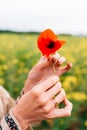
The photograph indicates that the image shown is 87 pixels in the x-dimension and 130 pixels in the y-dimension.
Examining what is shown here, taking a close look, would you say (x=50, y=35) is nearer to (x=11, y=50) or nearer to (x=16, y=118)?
(x=16, y=118)

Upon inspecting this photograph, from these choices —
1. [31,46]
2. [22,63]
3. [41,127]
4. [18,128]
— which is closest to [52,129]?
[41,127]

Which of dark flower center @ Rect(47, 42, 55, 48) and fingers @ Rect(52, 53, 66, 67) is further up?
dark flower center @ Rect(47, 42, 55, 48)

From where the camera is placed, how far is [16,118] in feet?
4.49

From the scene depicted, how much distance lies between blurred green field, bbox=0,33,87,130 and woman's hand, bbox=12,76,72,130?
2071 mm

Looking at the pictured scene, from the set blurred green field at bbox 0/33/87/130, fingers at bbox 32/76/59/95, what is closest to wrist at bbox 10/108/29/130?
fingers at bbox 32/76/59/95

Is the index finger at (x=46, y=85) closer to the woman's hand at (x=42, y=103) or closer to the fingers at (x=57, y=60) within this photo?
the woman's hand at (x=42, y=103)

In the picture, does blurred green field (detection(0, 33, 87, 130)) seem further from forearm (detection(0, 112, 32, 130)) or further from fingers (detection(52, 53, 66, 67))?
forearm (detection(0, 112, 32, 130))

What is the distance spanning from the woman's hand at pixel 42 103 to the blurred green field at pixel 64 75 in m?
2.07

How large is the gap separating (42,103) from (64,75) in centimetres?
244

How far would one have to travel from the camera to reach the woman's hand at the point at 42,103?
1.28 metres

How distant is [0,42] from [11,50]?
0.31 metres

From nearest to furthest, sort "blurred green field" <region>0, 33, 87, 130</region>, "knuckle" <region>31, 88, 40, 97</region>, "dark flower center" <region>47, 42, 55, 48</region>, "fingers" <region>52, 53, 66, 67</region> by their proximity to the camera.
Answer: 1. "knuckle" <region>31, 88, 40, 97</region>
2. "dark flower center" <region>47, 42, 55, 48</region>
3. "fingers" <region>52, 53, 66, 67</region>
4. "blurred green field" <region>0, 33, 87, 130</region>

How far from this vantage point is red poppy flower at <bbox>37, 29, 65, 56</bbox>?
137 cm

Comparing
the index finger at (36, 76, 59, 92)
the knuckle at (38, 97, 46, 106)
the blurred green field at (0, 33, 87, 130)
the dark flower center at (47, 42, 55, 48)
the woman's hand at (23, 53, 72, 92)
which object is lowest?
the blurred green field at (0, 33, 87, 130)
